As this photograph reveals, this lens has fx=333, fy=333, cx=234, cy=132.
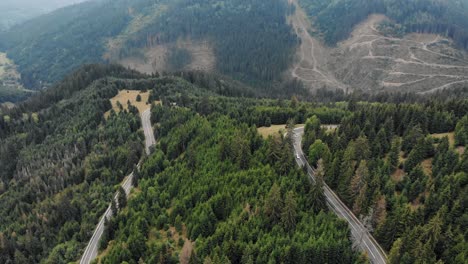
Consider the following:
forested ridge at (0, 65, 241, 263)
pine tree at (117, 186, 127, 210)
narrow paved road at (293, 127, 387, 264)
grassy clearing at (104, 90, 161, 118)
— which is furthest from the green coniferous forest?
grassy clearing at (104, 90, 161, 118)

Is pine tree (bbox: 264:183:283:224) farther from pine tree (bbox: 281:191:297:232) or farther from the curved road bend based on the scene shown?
the curved road bend

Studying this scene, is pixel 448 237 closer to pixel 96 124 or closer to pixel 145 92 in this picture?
pixel 96 124

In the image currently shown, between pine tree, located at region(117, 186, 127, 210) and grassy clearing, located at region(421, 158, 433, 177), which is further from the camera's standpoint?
pine tree, located at region(117, 186, 127, 210)

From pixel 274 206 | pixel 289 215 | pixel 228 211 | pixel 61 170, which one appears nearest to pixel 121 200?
pixel 228 211

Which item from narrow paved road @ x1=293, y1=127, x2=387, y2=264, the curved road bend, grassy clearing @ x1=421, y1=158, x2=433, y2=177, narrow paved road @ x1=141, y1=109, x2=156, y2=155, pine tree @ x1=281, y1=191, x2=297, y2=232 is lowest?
the curved road bend

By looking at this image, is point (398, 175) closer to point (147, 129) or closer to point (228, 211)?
point (228, 211)

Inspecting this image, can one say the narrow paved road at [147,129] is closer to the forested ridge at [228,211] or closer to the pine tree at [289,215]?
the forested ridge at [228,211]
